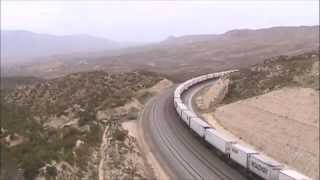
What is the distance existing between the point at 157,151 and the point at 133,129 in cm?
1337

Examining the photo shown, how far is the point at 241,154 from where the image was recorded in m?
41.6

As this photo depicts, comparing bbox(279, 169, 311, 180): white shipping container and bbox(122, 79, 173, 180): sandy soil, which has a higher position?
bbox(279, 169, 311, 180): white shipping container

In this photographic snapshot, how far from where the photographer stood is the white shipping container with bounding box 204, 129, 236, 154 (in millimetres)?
45000

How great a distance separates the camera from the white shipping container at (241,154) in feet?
133

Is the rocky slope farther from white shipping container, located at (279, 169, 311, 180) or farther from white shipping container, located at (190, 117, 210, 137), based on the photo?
white shipping container, located at (279, 169, 311, 180)

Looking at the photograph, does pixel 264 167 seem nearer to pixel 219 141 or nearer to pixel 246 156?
pixel 246 156

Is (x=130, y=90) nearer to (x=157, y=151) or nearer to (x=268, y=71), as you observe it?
(x=268, y=71)

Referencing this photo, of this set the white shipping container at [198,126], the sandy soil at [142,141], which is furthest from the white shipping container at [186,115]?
the sandy soil at [142,141]

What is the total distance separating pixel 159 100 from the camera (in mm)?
88438

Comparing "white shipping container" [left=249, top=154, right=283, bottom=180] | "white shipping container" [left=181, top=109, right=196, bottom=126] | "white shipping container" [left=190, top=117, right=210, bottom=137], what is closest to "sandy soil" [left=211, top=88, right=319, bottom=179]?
"white shipping container" [left=181, top=109, right=196, bottom=126]

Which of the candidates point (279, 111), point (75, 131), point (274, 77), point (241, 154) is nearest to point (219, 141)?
point (241, 154)

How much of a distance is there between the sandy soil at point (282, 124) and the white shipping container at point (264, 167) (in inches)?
452

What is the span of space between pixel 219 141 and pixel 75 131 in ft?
52.4

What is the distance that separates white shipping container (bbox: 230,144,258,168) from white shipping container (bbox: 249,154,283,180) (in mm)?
853
